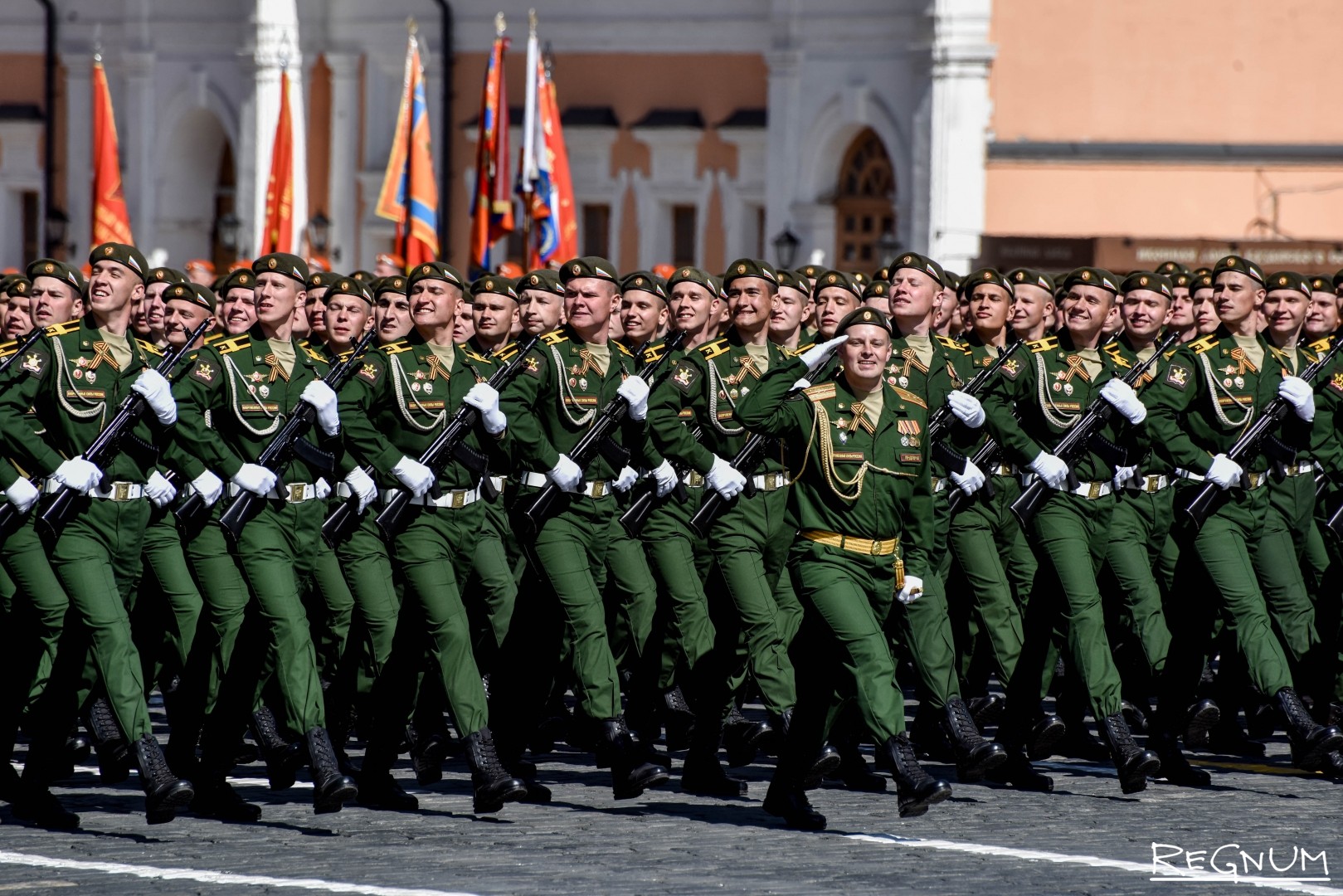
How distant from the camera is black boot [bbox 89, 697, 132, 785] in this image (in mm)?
9836

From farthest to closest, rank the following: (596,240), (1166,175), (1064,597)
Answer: (596,240) → (1166,175) → (1064,597)

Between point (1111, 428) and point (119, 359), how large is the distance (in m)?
3.62

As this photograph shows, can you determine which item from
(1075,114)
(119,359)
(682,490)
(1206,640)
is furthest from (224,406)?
(1075,114)

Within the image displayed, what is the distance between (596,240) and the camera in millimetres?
34375

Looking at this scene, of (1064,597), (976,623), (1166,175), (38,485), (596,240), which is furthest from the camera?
(596,240)

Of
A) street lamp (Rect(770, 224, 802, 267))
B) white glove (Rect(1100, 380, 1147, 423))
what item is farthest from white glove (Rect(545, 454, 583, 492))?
street lamp (Rect(770, 224, 802, 267))

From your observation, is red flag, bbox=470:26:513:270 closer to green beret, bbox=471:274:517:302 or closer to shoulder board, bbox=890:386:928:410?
green beret, bbox=471:274:517:302

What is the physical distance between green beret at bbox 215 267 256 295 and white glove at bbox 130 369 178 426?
1.10 meters

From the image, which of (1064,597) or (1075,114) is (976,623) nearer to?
(1064,597)

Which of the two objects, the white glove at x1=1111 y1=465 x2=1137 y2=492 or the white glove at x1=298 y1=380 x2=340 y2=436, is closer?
the white glove at x1=298 y1=380 x2=340 y2=436

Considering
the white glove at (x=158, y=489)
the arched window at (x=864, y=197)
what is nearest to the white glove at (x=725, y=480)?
the white glove at (x=158, y=489)

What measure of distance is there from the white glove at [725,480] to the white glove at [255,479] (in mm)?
1681

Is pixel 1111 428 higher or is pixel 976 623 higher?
pixel 1111 428

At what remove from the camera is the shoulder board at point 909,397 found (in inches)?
366
